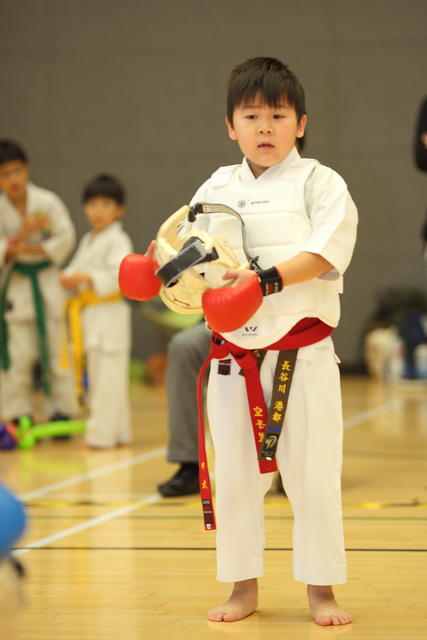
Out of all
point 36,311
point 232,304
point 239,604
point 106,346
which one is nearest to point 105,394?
point 106,346

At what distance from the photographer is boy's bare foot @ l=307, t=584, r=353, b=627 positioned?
279cm

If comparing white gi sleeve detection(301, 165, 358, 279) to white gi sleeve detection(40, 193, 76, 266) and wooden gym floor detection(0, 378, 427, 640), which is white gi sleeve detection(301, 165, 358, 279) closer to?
wooden gym floor detection(0, 378, 427, 640)

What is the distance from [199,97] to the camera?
10.5 meters

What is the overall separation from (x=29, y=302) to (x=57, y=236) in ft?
1.43

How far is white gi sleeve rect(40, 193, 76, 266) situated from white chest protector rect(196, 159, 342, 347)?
147 inches

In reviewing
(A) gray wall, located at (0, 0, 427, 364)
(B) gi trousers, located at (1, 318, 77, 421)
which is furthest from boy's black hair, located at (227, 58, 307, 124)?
(A) gray wall, located at (0, 0, 427, 364)

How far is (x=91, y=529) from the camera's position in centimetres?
409

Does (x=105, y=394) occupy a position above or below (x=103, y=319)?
below

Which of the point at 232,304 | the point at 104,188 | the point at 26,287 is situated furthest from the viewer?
the point at 26,287

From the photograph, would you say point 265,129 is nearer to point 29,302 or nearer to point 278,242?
point 278,242

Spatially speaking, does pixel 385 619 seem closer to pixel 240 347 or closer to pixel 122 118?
pixel 240 347

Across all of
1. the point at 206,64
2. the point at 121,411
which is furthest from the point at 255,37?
the point at 121,411

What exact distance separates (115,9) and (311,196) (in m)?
8.11

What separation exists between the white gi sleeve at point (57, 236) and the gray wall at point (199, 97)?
13.1 ft
